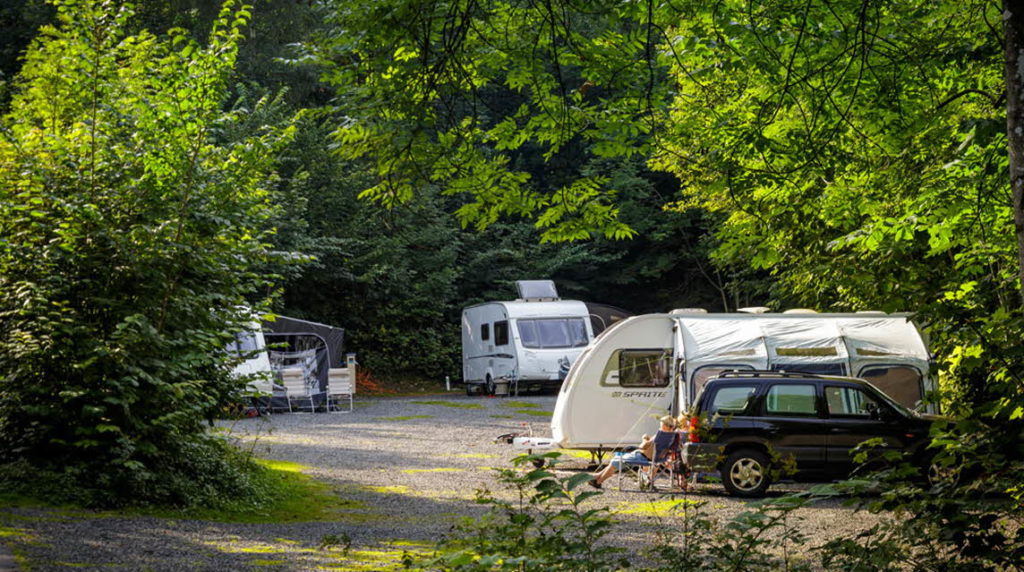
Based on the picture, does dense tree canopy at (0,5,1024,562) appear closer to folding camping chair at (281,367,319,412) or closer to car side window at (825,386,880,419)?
car side window at (825,386,880,419)

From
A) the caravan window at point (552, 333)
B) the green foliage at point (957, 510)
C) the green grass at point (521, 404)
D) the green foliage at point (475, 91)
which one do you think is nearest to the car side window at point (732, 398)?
the green foliage at point (475, 91)

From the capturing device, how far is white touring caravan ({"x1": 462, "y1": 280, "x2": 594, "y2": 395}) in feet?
90.5

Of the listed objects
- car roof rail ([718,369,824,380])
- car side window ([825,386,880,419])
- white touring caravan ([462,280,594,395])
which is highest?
white touring caravan ([462,280,594,395])

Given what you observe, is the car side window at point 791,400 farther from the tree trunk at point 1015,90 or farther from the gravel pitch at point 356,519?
the tree trunk at point 1015,90

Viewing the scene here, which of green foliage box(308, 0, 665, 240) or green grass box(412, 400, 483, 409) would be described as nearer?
green foliage box(308, 0, 665, 240)

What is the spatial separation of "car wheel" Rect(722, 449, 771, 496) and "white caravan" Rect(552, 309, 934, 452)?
2052 millimetres

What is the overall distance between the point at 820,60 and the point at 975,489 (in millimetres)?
3852

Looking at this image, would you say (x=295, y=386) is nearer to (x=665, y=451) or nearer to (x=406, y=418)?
(x=406, y=418)

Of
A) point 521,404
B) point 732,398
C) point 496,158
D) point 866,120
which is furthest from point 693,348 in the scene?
point 521,404

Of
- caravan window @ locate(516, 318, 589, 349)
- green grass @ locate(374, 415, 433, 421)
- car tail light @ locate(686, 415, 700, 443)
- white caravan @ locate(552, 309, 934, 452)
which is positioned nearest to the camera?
car tail light @ locate(686, 415, 700, 443)

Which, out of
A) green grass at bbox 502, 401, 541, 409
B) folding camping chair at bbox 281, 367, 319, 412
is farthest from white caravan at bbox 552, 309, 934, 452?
folding camping chair at bbox 281, 367, 319, 412

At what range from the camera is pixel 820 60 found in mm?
7840

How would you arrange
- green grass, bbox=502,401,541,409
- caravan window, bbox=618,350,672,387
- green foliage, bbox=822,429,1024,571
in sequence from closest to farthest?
green foliage, bbox=822,429,1024,571
caravan window, bbox=618,350,672,387
green grass, bbox=502,401,541,409

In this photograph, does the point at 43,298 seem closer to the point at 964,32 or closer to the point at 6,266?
the point at 6,266
